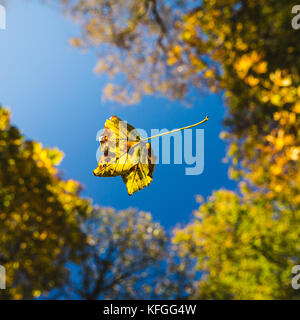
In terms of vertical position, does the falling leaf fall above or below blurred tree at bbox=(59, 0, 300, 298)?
below

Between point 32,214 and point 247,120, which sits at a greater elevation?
point 247,120

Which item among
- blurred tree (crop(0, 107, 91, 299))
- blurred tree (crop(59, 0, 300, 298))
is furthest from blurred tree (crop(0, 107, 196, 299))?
blurred tree (crop(59, 0, 300, 298))

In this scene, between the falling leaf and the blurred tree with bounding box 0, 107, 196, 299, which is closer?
the falling leaf

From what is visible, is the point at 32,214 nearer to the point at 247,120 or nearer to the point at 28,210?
the point at 28,210

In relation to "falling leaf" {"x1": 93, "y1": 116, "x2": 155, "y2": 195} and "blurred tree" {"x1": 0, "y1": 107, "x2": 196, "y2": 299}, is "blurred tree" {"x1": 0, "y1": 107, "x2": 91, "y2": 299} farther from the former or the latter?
"falling leaf" {"x1": 93, "y1": 116, "x2": 155, "y2": 195}

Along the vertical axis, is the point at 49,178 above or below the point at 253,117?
below

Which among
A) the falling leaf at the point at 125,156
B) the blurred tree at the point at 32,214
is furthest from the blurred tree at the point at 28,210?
the falling leaf at the point at 125,156

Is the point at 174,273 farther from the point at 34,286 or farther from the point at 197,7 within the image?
the point at 197,7

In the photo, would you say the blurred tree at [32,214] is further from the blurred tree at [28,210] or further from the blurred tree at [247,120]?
the blurred tree at [247,120]

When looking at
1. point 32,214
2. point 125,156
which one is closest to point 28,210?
point 32,214

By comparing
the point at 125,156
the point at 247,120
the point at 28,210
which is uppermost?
the point at 247,120

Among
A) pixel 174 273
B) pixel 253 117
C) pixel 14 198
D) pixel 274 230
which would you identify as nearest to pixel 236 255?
pixel 274 230
